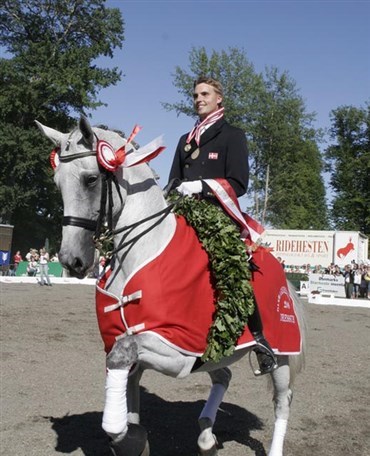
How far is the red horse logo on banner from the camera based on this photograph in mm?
39156

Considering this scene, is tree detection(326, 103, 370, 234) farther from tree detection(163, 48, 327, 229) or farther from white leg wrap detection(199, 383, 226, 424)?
white leg wrap detection(199, 383, 226, 424)

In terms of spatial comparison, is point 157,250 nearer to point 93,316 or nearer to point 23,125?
point 93,316

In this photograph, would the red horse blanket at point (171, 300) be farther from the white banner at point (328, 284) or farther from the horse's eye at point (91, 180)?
the white banner at point (328, 284)

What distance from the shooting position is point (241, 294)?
15.1 feet

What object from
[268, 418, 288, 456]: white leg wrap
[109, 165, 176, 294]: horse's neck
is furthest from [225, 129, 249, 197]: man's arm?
[268, 418, 288, 456]: white leg wrap

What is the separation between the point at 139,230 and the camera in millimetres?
4359

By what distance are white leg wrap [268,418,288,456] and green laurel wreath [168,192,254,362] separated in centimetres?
156

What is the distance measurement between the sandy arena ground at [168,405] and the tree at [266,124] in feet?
130

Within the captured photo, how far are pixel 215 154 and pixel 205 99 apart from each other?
498 millimetres

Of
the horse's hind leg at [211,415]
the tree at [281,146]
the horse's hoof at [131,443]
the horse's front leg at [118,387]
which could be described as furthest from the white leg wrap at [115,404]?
the tree at [281,146]

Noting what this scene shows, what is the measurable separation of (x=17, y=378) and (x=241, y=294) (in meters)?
5.13

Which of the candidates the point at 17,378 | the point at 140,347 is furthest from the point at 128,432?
the point at 17,378

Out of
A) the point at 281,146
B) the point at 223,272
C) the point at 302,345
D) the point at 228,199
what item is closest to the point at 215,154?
the point at 228,199

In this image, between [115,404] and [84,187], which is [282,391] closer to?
[115,404]
